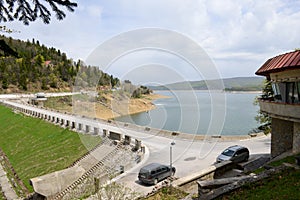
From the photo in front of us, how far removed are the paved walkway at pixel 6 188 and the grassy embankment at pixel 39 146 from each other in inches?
40.4

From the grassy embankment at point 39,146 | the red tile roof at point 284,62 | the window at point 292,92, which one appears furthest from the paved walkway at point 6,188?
the window at point 292,92

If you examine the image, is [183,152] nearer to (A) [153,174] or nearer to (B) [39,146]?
(A) [153,174]

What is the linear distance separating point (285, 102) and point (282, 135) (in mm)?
2528

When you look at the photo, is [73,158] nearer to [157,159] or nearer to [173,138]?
[157,159]

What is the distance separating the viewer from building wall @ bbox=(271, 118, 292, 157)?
1577 centimetres

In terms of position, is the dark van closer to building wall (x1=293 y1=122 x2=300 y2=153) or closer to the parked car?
the parked car

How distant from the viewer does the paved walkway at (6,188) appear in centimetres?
1870

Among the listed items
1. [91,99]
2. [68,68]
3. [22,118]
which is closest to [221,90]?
[91,99]

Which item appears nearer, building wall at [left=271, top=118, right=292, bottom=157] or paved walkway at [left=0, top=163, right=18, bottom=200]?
building wall at [left=271, top=118, right=292, bottom=157]

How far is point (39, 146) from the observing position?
28.3 m

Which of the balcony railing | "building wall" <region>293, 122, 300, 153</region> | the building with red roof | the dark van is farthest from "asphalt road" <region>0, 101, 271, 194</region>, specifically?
"building wall" <region>293, 122, 300, 153</region>

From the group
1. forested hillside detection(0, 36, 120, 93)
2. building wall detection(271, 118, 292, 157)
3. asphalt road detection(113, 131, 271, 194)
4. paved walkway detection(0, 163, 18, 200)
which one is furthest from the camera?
forested hillside detection(0, 36, 120, 93)

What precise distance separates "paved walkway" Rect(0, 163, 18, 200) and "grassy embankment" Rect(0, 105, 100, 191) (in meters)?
1.03

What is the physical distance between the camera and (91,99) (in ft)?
70.3
